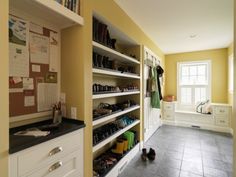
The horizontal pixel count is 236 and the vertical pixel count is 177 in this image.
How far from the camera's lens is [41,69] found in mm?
1413

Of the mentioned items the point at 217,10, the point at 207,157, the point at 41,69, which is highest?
the point at 217,10

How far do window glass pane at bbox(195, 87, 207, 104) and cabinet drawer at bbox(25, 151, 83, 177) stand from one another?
446 centimetres

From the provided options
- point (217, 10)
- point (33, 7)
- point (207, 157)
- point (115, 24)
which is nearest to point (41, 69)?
point (33, 7)

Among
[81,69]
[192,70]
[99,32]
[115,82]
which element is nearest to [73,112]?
[81,69]

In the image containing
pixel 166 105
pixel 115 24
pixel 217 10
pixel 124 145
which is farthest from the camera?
pixel 166 105

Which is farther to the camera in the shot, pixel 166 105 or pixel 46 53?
pixel 166 105

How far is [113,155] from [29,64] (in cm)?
173

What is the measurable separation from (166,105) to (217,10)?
A: 3107mm

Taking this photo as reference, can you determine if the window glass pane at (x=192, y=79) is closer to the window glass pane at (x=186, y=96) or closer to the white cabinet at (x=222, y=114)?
the window glass pane at (x=186, y=96)

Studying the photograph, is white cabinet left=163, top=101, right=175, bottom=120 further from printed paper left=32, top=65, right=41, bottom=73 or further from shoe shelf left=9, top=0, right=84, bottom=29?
printed paper left=32, top=65, right=41, bottom=73

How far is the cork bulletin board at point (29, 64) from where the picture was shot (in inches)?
46.6

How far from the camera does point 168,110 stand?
4.72 metres

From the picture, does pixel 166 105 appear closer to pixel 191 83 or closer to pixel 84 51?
pixel 191 83

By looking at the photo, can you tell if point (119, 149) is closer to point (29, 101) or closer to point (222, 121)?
point (29, 101)
